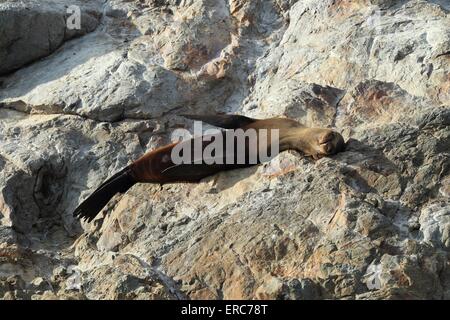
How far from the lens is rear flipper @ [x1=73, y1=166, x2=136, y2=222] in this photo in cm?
795

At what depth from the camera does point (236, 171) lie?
7.85 metres

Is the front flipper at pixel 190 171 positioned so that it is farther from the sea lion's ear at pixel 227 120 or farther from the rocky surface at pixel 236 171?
the sea lion's ear at pixel 227 120

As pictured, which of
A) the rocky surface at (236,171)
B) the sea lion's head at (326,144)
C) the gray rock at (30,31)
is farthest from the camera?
the gray rock at (30,31)

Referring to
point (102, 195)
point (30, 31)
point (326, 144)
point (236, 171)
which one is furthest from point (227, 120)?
point (30, 31)

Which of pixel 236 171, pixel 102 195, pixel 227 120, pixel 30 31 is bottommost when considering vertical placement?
pixel 102 195

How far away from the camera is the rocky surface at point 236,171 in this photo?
6734 millimetres

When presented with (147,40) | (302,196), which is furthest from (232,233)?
(147,40)

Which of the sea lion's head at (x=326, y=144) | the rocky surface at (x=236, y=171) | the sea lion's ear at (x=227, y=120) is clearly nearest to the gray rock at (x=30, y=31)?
→ the rocky surface at (x=236, y=171)

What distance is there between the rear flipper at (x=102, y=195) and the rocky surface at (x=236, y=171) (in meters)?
0.08

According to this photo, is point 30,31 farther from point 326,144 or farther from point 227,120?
point 326,144

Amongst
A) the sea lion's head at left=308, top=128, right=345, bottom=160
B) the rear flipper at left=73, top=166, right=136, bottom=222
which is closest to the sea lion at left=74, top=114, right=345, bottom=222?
the rear flipper at left=73, top=166, right=136, bottom=222

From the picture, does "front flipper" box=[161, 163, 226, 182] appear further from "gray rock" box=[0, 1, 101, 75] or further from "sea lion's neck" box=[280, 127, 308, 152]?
"gray rock" box=[0, 1, 101, 75]

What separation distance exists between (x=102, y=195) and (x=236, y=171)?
3.57 feet

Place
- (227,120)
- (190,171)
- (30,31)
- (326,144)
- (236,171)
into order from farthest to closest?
(30,31) < (227,120) < (190,171) < (236,171) < (326,144)
